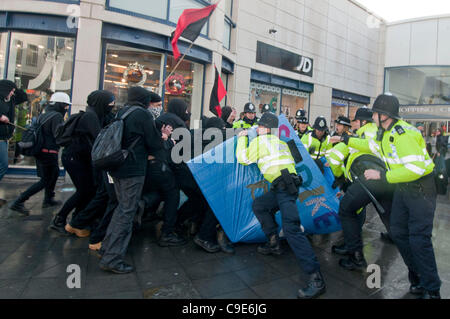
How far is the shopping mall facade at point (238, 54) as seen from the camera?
26.5 ft

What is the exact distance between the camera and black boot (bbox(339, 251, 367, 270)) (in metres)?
3.76

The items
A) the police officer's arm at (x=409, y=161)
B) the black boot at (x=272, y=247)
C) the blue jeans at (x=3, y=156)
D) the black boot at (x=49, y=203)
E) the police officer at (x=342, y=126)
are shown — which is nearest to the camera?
the police officer's arm at (x=409, y=161)

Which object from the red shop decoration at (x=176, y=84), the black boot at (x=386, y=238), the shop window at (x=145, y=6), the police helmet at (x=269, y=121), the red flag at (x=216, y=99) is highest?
the shop window at (x=145, y=6)

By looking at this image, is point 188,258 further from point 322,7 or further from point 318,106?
point 322,7

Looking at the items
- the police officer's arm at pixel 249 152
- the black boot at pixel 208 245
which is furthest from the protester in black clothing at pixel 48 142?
the police officer's arm at pixel 249 152

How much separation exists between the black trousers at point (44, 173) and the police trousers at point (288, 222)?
370cm

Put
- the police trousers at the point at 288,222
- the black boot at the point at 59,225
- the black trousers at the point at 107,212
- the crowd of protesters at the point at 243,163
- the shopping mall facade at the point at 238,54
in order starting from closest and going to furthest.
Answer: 1. the crowd of protesters at the point at 243,163
2. the police trousers at the point at 288,222
3. the black trousers at the point at 107,212
4. the black boot at the point at 59,225
5. the shopping mall facade at the point at 238,54

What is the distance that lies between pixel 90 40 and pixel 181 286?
7150 mm

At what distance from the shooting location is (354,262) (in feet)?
12.5

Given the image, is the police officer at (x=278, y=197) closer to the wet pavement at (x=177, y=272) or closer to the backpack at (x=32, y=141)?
the wet pavement at (x=177, y=272)

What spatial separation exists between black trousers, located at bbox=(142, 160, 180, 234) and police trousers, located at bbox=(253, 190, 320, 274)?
1.14 meters

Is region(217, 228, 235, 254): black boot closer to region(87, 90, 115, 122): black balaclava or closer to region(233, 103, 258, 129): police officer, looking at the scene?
region(87, 90, 115, 122): black balaclava

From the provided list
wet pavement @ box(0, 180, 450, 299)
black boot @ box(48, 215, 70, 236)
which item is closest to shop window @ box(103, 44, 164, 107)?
black boot @ box(48, 215, 70, 236)

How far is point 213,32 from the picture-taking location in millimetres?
10180
